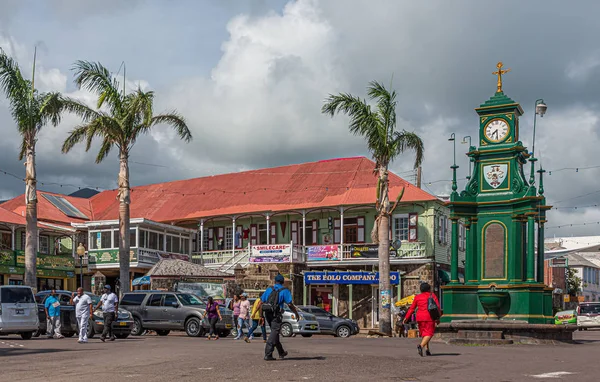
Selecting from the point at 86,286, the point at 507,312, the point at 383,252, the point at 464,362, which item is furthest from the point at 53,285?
the point at 464,362

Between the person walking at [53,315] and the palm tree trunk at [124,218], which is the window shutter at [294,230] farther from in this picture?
the person walking at [53,315]

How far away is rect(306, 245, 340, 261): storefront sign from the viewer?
143 feet

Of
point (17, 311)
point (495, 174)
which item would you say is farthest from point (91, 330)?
point (495, 174)

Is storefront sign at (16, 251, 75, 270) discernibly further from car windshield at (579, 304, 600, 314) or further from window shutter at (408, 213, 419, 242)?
car windshield at (579, 304, 600, 314)

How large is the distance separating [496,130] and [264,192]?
2372 cm

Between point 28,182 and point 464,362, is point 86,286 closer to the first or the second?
point 28,182

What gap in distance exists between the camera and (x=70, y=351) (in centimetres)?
1798

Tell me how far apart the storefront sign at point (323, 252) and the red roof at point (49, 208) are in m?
15.4

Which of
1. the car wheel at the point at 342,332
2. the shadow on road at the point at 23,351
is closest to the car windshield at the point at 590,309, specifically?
the car wheel at the point at 342,332

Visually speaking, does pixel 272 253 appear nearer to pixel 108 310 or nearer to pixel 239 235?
pixel 239 235

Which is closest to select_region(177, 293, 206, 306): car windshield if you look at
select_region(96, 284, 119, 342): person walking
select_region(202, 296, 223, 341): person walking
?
select_region(202, 296, 223, 341): person walking

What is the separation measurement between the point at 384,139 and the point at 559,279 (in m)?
42.4

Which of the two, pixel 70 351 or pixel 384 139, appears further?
pixel 384 139

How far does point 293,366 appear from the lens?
535 inches
